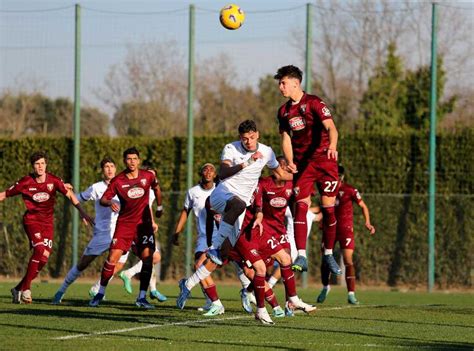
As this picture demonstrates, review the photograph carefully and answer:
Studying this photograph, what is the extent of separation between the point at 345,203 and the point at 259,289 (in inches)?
236

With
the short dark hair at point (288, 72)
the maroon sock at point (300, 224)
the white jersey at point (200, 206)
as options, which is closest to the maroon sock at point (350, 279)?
the white jersey at point (200, 206)

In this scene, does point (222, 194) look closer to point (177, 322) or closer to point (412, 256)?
point (177, 322)

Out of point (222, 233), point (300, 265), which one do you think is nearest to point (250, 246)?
point (222, 233)

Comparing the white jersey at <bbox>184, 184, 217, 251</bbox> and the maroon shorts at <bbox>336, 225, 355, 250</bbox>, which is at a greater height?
the white jersey at <bbox>184, 184, 217, 251</bbox>

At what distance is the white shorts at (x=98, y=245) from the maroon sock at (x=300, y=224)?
4638mm

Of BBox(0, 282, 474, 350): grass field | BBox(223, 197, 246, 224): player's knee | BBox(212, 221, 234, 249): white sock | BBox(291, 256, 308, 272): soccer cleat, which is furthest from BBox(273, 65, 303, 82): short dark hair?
BBox(0, 282, 474, 350): grass field

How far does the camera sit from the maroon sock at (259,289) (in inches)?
486

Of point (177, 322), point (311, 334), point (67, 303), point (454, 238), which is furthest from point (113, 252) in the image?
point (454, 238)

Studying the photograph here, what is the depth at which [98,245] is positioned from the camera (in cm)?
1683

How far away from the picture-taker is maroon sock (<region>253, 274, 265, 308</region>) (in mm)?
12352

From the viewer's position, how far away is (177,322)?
42.2ft

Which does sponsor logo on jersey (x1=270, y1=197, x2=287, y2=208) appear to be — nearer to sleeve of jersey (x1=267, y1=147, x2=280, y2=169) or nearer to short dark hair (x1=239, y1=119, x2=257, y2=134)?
sleeve of jersey (x1=267, y1=147, x2=280, y2=169)

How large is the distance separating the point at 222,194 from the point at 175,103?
2384cm

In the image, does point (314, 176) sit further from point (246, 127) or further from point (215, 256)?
point (215, 256)
